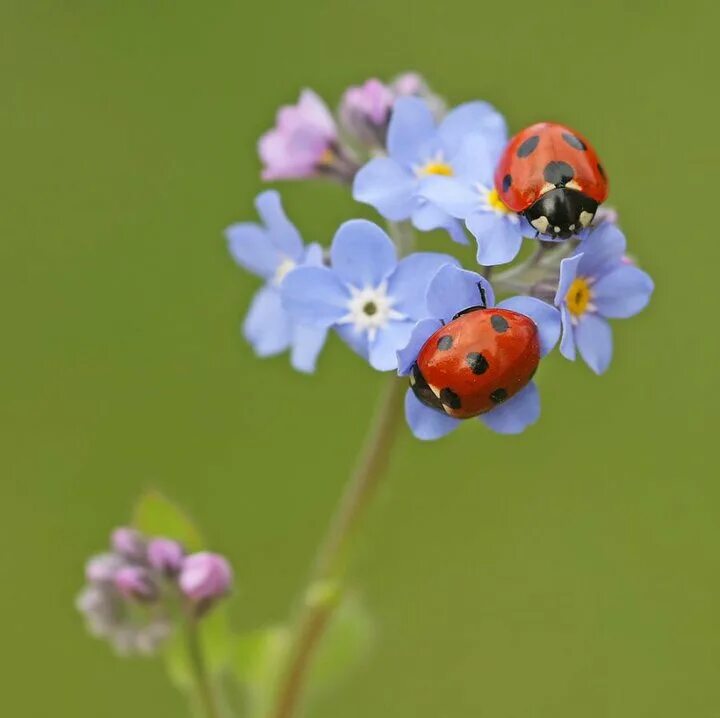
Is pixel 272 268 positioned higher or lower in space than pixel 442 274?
lower

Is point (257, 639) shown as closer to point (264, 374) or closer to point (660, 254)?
point (264, 374)

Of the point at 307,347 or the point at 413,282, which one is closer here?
the point at 413,282

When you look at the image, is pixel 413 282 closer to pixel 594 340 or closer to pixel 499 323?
pixel 499 323

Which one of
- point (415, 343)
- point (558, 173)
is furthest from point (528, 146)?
point (415, 343)

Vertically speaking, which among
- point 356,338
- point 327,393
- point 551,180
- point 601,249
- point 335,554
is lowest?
point 327,393

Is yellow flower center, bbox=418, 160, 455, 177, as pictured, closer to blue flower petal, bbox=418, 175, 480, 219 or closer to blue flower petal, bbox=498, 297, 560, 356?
blue flower petal, bbox=418, 175, 480, 219

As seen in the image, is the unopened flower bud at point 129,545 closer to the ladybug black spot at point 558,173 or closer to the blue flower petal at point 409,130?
the blue flower petal at point 409,130

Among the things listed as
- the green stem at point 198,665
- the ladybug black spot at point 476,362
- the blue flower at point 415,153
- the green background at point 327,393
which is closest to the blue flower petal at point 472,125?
the blue flower at point 415,153

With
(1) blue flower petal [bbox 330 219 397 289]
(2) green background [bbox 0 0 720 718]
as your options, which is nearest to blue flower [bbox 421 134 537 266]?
(1) blue flower petal [bbox 330 219 397 289]
